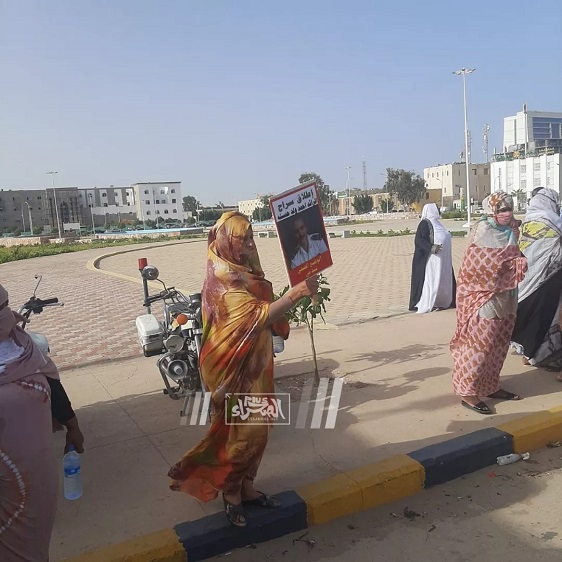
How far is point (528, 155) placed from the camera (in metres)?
79.9

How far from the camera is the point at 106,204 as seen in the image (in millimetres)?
101500

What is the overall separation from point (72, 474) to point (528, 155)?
87386mm

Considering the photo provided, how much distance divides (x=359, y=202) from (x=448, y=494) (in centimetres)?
8768

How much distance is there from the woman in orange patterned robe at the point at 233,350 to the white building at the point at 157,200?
9841 cm

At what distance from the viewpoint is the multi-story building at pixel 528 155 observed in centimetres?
7100

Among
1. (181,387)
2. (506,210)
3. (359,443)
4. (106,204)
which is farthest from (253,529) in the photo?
(106,204)

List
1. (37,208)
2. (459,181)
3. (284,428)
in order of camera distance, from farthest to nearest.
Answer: (37,208), (459,181), (284,428)

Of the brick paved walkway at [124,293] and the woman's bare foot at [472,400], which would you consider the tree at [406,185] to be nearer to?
the brick paved walkway at [124,293]

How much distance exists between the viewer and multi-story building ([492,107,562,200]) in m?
71.0

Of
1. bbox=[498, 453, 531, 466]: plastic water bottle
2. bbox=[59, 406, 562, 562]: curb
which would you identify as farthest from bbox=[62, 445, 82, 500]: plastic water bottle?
bbox=[498, 453, 531, 466]: plastic water bottle

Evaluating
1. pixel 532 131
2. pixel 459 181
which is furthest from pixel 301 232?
pixel 532 131

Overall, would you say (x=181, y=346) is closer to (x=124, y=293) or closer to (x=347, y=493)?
(x=347, y=493)

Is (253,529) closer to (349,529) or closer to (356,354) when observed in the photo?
(349,529)

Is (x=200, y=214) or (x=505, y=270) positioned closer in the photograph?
(x=505, y=270)
